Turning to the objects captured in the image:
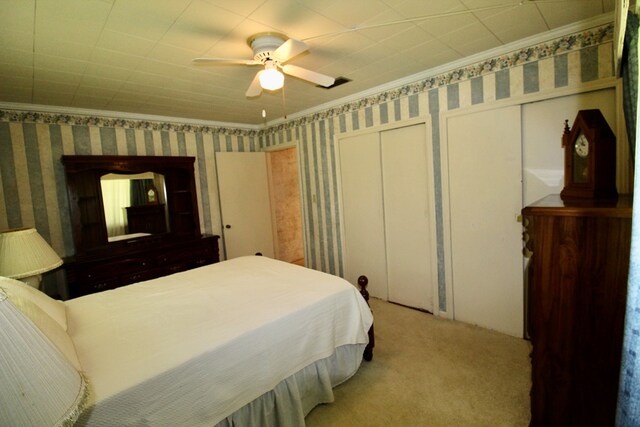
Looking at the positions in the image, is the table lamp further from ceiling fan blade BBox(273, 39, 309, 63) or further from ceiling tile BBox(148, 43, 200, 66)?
ceiling fan blade BBox(273, 39, 309, 63)

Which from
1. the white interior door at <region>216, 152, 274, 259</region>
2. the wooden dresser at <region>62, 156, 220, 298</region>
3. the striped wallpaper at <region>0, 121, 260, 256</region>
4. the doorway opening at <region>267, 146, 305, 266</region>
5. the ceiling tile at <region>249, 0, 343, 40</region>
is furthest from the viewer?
the doorway opening at <region>267, 146, 305, 266</region>

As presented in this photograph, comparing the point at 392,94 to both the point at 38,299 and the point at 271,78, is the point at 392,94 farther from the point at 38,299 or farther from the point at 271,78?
the point at 38,299

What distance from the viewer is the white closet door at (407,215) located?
3039 millimetres

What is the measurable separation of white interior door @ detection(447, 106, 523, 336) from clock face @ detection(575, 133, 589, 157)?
2.81ft

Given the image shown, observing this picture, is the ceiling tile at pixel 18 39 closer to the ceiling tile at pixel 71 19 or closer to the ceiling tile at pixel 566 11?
the ceiling tile at pixel 71 19

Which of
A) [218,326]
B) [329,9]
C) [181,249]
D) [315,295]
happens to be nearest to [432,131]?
[329,9]

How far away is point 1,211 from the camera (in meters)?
2.82

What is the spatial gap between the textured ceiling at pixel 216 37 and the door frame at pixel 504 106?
44 centimetres

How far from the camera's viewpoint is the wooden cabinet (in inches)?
115

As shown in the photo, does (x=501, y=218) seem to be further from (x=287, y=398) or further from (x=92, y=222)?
(x=92, y=222)

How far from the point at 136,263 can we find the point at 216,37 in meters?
2.55

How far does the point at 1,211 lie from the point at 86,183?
0.71 metres

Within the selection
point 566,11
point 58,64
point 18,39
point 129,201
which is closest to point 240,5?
point 18,39

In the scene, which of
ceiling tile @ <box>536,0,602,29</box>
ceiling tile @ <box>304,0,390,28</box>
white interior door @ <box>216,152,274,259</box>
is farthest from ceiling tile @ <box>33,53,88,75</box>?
ceiling tile @ <box>536,0,602,29</box>
